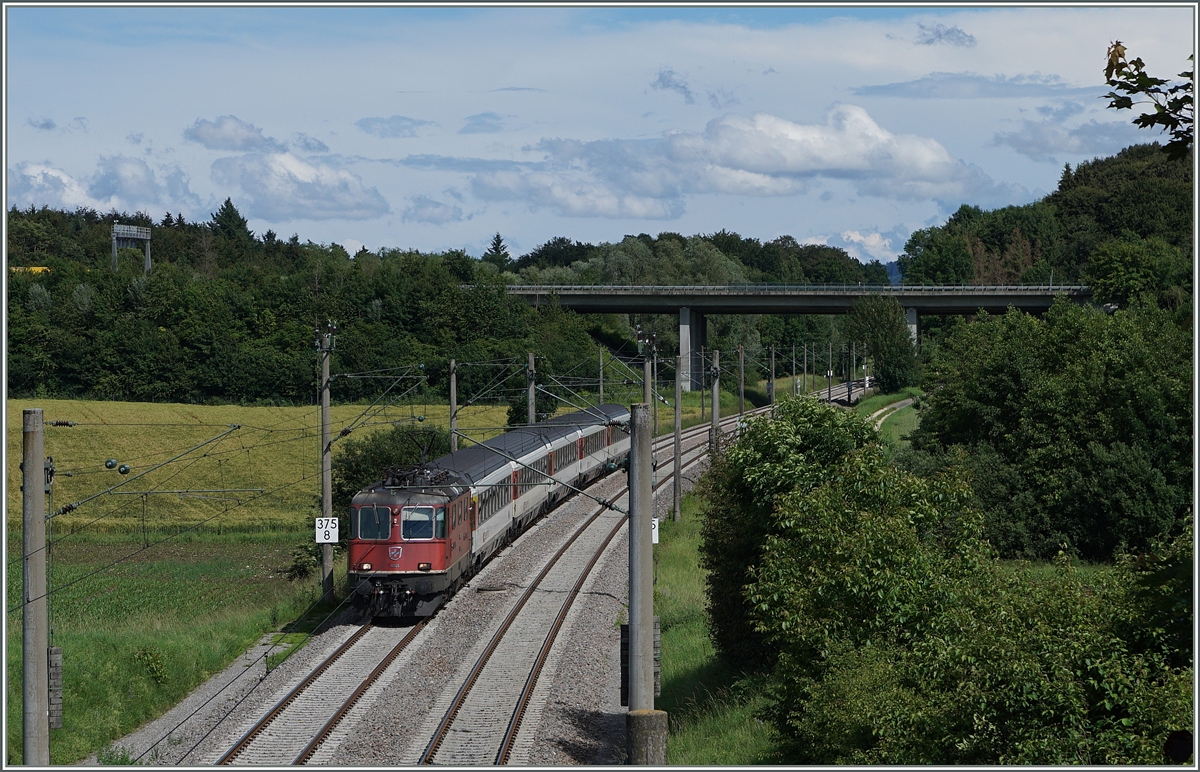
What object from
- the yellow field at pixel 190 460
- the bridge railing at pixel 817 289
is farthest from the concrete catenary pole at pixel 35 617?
the bridge railing at pixel 817 289

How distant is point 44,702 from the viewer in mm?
14758

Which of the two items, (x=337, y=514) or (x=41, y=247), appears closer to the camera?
(x=337, y=514)

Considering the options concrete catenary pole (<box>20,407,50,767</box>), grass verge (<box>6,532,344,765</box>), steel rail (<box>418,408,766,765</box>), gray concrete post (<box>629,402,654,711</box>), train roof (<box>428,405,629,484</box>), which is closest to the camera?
concrete catenary pole (<box>20,407,50,767</box>)

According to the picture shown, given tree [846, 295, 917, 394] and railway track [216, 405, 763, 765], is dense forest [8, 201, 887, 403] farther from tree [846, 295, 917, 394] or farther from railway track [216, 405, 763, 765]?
railway track [216, 405, 763, 765]

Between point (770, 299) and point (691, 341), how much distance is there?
25.5 ft

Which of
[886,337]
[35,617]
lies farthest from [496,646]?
[886,337]

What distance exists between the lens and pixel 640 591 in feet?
52.3

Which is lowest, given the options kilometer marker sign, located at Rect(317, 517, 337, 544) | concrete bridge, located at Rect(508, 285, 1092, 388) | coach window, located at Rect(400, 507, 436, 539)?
kilometer marker sign, located at Rect(317, 517, 337, 544)

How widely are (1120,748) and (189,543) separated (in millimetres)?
41447

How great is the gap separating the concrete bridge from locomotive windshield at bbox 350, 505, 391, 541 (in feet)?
210

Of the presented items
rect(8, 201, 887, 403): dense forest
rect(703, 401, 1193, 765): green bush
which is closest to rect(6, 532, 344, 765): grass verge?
rect(703, 401, 1193, 765): green bush

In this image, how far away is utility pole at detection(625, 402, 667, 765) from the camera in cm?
1555

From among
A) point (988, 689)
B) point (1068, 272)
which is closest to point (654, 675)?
point (988, 689)

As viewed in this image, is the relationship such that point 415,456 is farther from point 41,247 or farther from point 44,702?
point 41,247
